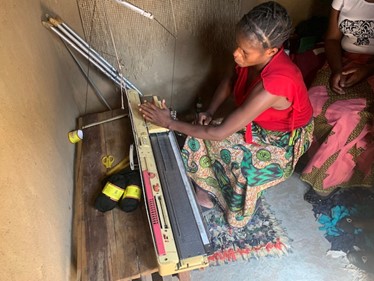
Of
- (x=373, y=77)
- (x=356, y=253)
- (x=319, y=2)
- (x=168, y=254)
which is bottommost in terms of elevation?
(x=356, y=253)

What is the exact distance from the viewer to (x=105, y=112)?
176cm

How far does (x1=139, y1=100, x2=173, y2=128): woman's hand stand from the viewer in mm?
1352

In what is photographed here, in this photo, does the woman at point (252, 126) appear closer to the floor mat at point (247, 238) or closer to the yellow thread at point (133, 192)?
the floor mat at point (247, 238)

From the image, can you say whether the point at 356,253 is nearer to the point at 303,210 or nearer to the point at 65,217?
the point at 303,210

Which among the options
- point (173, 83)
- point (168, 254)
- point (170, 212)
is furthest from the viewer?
point (173, 83)

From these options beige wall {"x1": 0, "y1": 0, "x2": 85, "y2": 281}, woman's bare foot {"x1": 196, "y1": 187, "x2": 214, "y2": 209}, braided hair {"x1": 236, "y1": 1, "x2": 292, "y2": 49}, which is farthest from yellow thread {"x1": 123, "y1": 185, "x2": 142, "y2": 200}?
braided hair {"x1": 236, "y1": 1, "x2": 292, "y2": 49}

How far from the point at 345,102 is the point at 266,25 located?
627 mm

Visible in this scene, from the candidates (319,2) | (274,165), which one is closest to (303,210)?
(274,165)

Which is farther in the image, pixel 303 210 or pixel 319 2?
pixel 319 2

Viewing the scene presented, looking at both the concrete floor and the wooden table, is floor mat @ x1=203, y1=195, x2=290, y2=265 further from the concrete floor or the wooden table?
the wooden table

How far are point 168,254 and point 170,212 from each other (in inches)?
6.4

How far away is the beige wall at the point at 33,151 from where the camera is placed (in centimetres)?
76

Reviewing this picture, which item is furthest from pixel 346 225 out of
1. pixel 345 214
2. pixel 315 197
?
pixel 315 197

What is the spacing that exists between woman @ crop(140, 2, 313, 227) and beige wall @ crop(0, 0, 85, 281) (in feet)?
1.33
